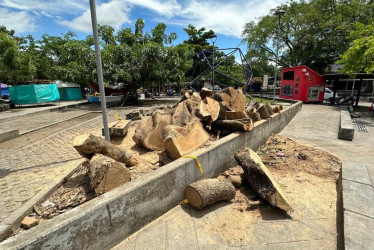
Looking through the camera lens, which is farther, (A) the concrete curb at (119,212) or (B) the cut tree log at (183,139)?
(B) the cut tree log at (183,139)

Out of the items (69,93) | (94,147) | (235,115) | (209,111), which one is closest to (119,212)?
(94,147)

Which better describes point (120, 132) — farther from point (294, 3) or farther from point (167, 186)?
point (294, 3)

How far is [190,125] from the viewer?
386cm

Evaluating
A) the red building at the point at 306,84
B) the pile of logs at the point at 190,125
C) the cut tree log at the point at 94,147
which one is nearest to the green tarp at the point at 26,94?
the pile of logs at the point at 190,125

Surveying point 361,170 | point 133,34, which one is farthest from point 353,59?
point 133,34

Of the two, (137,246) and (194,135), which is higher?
(194,135)

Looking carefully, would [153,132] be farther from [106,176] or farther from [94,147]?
[106,176]

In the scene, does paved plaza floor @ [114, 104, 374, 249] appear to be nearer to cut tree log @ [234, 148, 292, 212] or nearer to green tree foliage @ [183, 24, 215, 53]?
cut tree log @ [234, 148, 292, 212]

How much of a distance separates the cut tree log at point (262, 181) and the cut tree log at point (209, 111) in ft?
4.12

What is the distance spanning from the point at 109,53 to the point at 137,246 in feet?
43.2

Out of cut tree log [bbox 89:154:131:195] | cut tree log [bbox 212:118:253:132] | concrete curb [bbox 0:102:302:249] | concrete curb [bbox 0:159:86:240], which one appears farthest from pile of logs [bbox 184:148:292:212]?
concrete curb [bbox 0:159:86:240]

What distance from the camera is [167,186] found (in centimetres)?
273

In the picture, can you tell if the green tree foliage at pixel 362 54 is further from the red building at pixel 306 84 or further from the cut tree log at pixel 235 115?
the cut tree log at pixel 235 115

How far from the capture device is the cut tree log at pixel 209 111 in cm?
445
